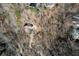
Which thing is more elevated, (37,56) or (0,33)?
(0,33)

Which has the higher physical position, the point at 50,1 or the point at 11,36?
the point at 50,1

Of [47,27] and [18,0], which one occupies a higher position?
[18,0]

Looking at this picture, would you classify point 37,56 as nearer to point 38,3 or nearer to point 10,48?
point 10,48

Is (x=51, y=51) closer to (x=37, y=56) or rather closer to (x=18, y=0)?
(x=37, y=56)

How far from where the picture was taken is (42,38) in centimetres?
122

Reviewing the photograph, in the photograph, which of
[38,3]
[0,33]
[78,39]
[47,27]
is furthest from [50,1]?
[0,33]

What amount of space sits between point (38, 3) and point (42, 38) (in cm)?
29

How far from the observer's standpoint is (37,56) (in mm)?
1231

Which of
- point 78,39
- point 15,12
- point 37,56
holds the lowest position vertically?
point 37,56

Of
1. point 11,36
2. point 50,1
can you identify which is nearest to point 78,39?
point 50,1

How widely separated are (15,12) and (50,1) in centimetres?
30

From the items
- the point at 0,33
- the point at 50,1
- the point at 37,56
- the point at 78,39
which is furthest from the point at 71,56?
the point at 0,33

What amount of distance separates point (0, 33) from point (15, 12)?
21 cm

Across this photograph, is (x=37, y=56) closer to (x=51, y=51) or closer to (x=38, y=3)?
(x=51, y=51)
